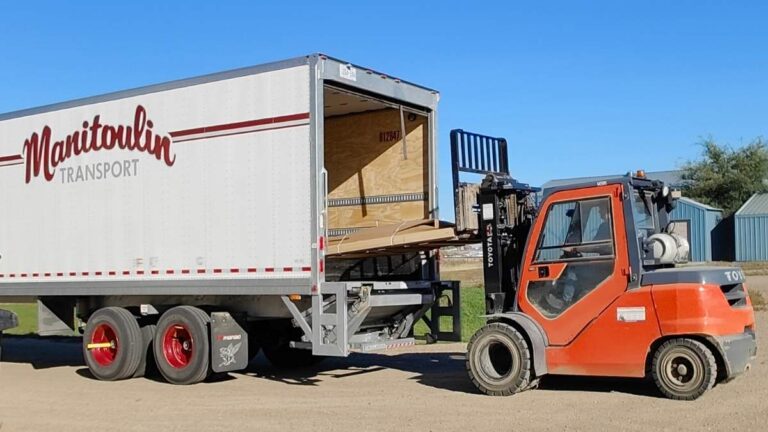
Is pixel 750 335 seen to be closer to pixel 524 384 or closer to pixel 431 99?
pixel 524 384

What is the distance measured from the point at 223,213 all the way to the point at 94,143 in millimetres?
2651

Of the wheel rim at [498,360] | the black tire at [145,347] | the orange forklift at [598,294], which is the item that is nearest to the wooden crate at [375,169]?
the orange forklift at [598,294]

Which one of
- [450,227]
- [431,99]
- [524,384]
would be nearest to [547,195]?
[450,227]

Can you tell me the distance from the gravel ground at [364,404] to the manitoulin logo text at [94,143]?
3.02 metres

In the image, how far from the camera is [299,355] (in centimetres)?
1301

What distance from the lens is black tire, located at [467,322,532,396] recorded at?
30.7ft

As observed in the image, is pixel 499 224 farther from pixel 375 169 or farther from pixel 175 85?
pixel 175 85

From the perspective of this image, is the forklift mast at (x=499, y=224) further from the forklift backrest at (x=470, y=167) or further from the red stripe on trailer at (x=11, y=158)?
the red stripe on trailer at (x=11, y=158)

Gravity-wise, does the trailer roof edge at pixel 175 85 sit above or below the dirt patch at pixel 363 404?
above

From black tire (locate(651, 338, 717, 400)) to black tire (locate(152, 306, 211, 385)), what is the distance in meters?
5.38

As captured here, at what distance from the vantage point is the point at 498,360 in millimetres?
9805

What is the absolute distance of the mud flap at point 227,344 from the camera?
10.8 metres

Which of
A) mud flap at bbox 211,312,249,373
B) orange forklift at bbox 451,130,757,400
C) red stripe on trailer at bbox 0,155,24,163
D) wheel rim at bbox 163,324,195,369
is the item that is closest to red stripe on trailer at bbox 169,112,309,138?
orange forklift at bbox 451,130,757,400

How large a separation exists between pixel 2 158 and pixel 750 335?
10.7 metres
